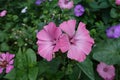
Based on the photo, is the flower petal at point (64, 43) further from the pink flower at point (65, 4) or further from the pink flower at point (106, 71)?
the pink flower at point (65, 4)

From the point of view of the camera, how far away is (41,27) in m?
1.62

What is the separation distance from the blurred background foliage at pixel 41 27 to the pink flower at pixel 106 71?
24mm

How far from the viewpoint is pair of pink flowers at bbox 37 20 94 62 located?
122cm

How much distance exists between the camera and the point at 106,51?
1.40m

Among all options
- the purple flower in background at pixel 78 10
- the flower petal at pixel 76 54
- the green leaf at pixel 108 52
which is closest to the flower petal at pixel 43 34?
the flower petal at pixel 76 54

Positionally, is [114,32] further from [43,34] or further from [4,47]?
[4,47]

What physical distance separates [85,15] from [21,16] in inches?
20.9

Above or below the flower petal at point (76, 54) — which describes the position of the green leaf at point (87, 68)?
below

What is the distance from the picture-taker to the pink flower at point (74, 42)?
3.99ft

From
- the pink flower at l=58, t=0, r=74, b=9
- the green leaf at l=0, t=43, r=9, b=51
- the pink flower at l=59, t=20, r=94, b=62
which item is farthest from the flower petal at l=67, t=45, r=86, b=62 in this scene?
the pink flower at l=58, t=0, r=74, b=9

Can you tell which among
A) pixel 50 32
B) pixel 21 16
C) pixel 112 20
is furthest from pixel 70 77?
pixel 21 16

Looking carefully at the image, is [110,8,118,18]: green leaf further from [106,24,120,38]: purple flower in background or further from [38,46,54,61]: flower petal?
[38,46,54,61]: flower petal

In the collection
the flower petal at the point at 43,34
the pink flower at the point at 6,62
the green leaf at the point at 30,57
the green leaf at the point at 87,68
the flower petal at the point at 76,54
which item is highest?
the flower petal at the point at 43,34

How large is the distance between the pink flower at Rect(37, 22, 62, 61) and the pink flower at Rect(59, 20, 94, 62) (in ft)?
0.09
